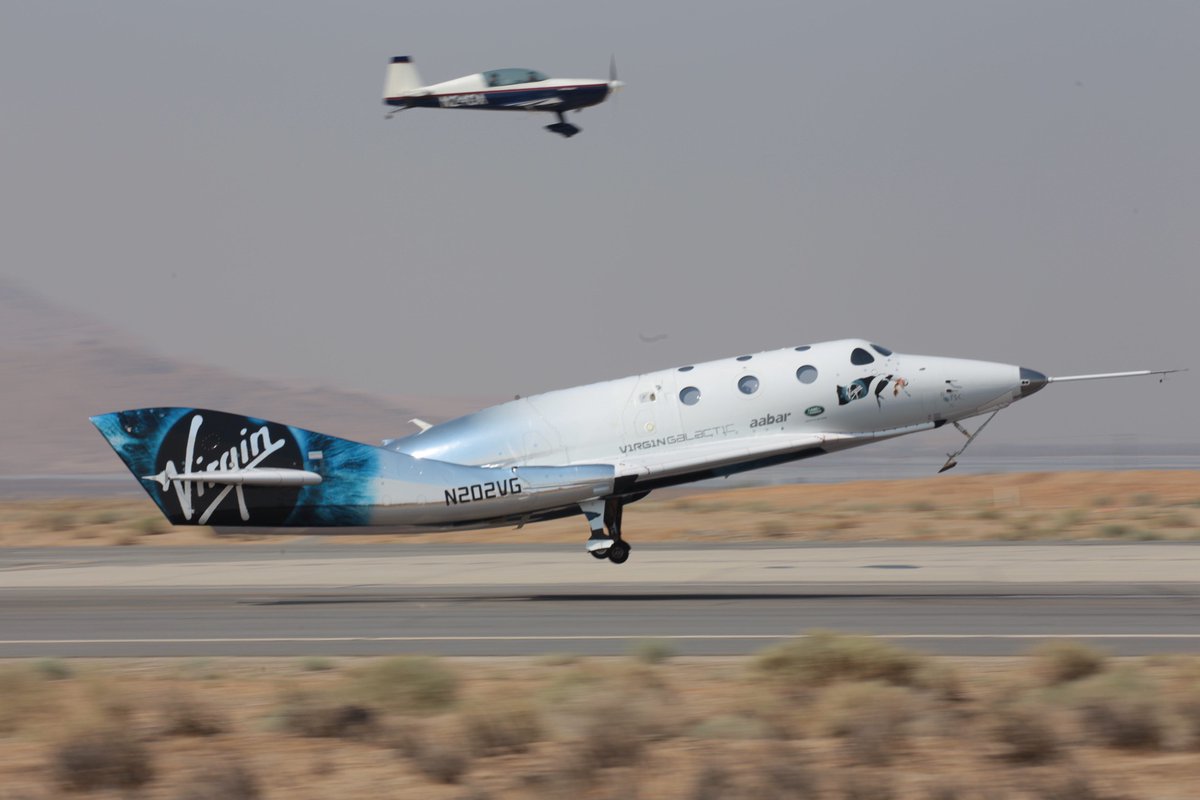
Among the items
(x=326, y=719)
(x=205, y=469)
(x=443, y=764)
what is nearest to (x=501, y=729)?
(x=443, y=764)

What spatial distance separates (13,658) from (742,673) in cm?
896

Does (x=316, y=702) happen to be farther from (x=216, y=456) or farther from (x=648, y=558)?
(x=648, y=558)

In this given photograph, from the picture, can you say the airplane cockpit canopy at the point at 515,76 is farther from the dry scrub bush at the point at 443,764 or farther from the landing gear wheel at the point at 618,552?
the dry scrub bush at the point at 443,764

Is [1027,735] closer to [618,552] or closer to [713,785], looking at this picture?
[713,785]

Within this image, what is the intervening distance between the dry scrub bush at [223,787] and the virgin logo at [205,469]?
559 inches

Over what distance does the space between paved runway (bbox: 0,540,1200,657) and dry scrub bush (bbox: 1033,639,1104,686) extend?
238cm

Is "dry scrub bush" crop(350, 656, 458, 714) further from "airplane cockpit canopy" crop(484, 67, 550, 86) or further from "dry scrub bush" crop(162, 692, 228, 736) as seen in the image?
"airplane cockpit canopy" crop(484, 67, 550, 86)

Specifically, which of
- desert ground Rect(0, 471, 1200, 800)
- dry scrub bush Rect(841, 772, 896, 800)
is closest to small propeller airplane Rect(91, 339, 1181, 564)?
desert ground Rect(0, 471, 1200, 800)

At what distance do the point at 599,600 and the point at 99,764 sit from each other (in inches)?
537

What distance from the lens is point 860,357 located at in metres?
24.1

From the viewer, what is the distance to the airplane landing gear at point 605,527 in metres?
24.4

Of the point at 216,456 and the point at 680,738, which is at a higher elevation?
the point at 216,456

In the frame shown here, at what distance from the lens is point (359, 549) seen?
39.8 metres

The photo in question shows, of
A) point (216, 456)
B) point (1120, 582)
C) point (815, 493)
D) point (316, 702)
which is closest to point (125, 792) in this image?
point (316, 702)
